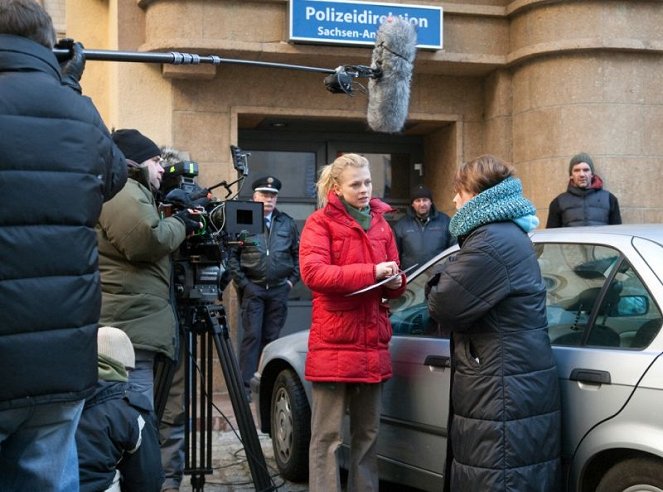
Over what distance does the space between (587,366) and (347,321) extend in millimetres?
1264

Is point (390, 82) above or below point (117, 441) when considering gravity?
above

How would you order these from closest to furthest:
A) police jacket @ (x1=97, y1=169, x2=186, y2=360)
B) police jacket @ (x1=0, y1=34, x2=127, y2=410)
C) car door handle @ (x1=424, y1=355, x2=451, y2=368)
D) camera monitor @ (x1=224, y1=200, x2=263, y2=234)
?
police jacket @ (x1=0, y1=34, x2=127, y2=410) < police jacket @ (x1=97, y1=169, x2=186, y2=360) < car door handle @ (x1=424, y1=355, x2=451, y2=368) < camera monitor @ (x1=224, y1=200, x2=263, y2=234)

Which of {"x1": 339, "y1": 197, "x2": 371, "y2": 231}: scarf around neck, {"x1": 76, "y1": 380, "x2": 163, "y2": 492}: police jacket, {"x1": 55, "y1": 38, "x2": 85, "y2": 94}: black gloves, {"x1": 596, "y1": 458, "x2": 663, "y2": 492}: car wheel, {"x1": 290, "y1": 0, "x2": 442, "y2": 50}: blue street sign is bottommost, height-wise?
{"x1": 596, "y1": 458, "x2": 663, "y2": 492}: car wheel

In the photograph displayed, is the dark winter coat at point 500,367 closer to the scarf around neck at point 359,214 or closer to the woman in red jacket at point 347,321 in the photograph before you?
the woman in red jacket at point 347,321

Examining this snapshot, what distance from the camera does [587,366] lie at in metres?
4.24

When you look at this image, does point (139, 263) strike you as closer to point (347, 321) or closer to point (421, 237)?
point (347, 321)

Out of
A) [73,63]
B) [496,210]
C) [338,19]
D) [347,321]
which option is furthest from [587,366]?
[338,19]

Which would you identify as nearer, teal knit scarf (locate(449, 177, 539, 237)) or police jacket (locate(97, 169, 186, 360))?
teal knit scarf (locate(449, 177, 539, 237))

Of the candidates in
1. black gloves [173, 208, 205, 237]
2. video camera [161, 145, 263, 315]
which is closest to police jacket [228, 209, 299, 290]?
video camera [161, 145, 263, 315]

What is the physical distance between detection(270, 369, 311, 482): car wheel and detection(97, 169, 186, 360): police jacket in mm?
1256

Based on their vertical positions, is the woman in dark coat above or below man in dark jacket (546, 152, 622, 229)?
below

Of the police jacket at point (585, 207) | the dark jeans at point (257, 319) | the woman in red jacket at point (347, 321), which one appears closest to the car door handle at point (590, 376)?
the woman in red jacket at point (347, 321)

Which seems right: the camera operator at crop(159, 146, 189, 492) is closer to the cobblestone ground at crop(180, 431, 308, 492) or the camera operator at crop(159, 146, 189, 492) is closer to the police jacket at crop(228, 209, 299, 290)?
the cobblestone ground at crop(180, 431, 308, 492)

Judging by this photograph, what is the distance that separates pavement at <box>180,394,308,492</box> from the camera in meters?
6.01
